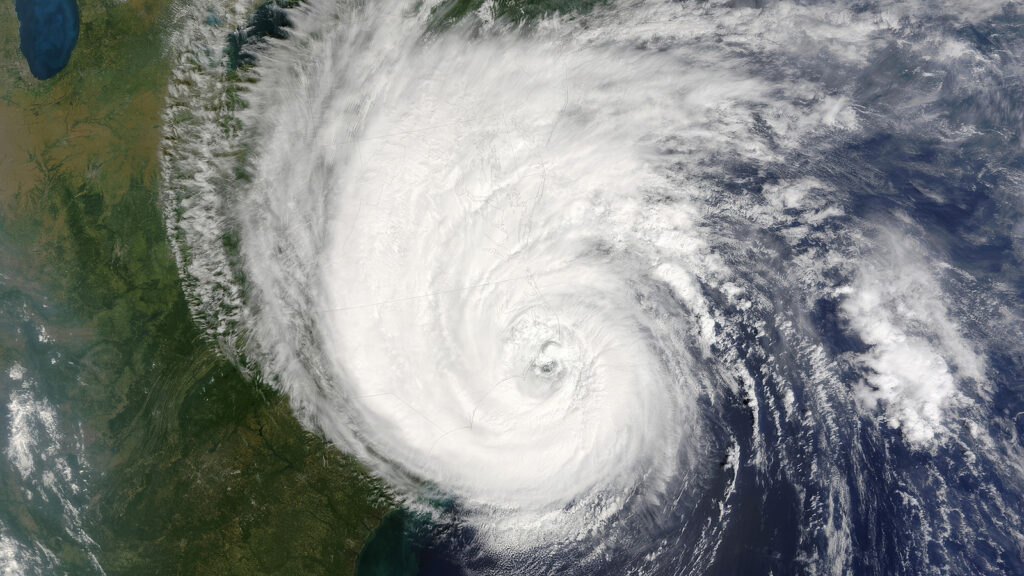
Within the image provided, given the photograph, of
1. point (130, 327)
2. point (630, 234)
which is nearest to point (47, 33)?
point (130, 327)

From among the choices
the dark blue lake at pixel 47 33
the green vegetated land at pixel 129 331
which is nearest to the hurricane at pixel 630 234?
the green vegetated land at pixel 129 331

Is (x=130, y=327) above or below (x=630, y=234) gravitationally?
below

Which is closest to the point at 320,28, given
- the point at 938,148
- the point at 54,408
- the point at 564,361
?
the point at 564,361

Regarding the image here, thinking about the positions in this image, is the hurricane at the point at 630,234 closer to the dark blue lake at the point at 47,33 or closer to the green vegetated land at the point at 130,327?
the green vegetated land at the point at 130,327

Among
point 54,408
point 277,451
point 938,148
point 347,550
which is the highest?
point 938,148

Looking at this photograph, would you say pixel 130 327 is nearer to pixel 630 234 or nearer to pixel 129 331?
pixel 129 331

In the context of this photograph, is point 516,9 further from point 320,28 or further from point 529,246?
point 529,246

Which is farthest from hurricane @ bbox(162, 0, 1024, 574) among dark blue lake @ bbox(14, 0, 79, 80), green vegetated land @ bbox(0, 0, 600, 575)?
dark blue lake @ bbox(14, 0, 79, 80)
